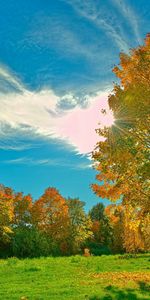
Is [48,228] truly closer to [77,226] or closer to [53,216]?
[53,216]

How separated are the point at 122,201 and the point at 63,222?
2063 inches

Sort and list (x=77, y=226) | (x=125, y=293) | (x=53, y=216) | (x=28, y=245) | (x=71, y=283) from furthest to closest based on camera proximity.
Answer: (x=77, y=226) < (x=53, y=216) < (x=28, y=245) < (x=71, y=283) < (x=125, y=293)

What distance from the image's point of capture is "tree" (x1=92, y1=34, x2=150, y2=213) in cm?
2280

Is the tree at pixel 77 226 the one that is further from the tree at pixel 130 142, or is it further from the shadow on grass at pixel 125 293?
the shadow on grass at pixel 125 293

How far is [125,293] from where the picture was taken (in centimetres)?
1830

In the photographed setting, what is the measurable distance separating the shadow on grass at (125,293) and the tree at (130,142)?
19.1 ft

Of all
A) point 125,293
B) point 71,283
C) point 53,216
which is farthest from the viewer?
point 53,216

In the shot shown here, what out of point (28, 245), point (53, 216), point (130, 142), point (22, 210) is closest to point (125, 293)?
point (130, 142)

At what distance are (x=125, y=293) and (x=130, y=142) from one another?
26.8 ft

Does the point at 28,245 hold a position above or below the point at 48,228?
below

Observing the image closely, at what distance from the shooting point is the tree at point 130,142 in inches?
898

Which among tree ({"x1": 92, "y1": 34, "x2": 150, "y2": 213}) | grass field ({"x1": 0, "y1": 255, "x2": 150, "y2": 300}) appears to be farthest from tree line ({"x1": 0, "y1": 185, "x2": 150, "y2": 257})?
tree ({"x1": 92, "y1": 34, "x2": 150, "y2": 213})

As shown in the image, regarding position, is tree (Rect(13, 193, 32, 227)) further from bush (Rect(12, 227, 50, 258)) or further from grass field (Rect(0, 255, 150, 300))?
grass field (Rect(0, 255, 150, 300))

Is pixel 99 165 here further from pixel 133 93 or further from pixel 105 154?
pixel 133 93
